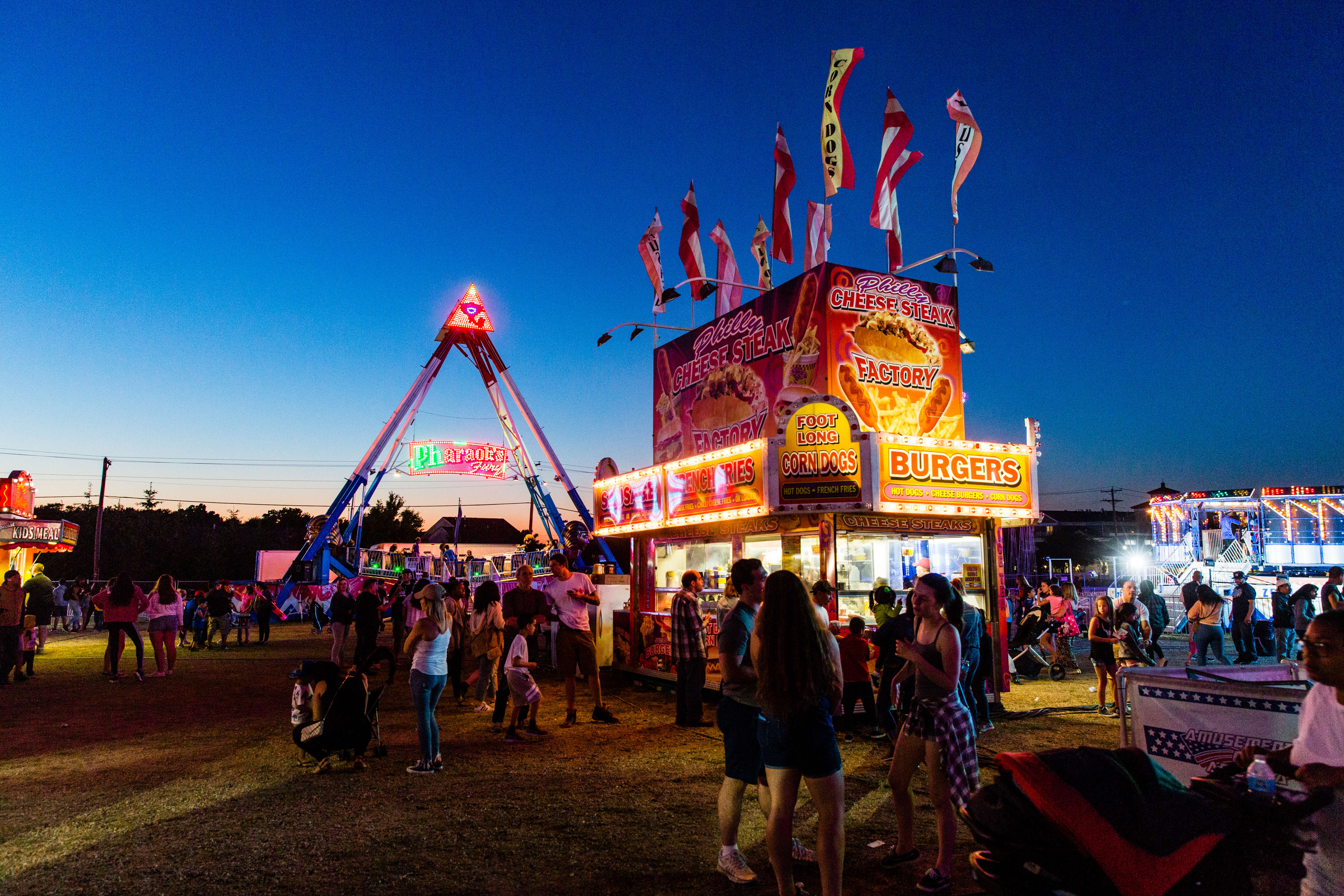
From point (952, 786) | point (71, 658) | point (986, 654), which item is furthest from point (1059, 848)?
point (71, 658)

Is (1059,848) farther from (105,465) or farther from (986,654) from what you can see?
(105,465)

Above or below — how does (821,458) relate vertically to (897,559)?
above

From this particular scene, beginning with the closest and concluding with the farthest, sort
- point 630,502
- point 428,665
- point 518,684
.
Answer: point 428,665
point 518,684
point 630,502

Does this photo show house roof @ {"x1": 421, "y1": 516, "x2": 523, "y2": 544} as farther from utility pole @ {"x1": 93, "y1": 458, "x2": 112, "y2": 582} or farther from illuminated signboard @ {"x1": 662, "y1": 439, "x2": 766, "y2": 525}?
illuminated signboard @ {"x1": 662, "y1": 439, "x2": 766, "y2": 525}

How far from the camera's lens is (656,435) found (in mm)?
16250

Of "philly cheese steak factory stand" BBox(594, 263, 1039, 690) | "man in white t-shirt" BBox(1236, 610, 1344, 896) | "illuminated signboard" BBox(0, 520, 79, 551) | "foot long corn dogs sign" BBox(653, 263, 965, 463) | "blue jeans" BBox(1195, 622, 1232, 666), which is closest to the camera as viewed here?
"man in white t-shirt" BBox(1236, 610, 1344, 896)

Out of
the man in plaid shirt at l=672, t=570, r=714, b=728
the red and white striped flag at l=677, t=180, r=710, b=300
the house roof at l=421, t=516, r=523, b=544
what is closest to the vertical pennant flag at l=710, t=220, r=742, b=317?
the red and white striped flag at l=677, t=180, r=710, b=300

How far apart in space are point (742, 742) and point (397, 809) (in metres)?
3.08

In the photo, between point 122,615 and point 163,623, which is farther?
point 163,623

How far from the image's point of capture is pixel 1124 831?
2.52 metres

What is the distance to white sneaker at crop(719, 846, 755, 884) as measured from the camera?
445 cm

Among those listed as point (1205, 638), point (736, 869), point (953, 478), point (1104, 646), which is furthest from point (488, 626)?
point (1205, 638)

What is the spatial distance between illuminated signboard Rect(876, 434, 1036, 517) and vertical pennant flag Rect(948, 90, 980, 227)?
4731 millimetres

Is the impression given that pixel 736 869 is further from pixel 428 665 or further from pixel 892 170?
pixel 892 170
